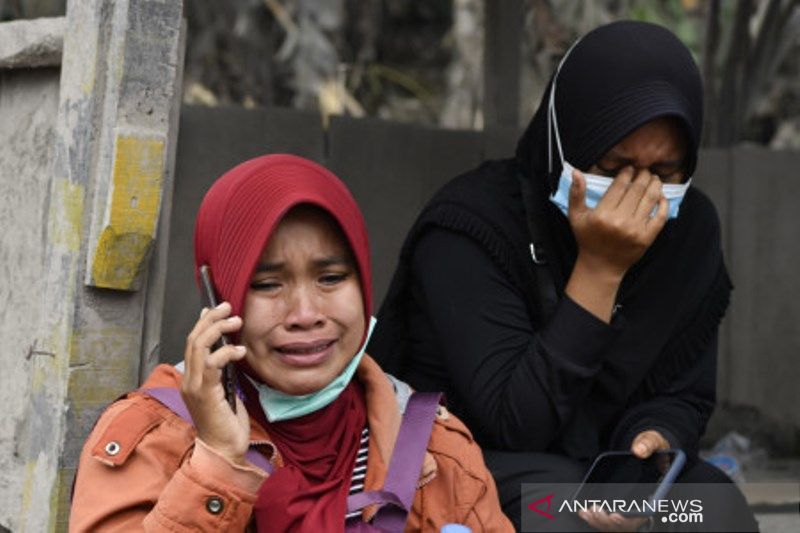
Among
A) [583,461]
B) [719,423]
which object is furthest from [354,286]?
[719,423]

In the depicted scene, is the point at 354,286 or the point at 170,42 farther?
the point at 170,42

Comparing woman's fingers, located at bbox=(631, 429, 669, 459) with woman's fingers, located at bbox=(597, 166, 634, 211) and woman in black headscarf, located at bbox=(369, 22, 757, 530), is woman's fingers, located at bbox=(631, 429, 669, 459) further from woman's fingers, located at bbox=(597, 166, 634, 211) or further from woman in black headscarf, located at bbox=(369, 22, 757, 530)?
woman's fingers, located at bbox=(597, 166, 634, 211)

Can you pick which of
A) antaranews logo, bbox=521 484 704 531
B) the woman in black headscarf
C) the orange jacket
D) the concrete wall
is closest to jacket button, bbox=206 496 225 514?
the orange jacket

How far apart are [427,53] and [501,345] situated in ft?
37.6

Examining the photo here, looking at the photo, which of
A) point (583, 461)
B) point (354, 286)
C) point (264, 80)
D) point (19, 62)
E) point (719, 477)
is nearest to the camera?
point (354, 286)

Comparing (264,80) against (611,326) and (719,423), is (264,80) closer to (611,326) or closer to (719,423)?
(719,423)

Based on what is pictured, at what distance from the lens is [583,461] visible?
3.11m

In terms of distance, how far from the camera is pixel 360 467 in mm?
2709

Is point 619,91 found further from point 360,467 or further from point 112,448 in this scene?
point 112,448

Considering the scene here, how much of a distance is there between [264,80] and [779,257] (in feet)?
17.2

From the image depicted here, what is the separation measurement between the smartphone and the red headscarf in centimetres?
46

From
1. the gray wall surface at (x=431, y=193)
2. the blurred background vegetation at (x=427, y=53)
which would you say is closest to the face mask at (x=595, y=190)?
the gray wall surface at (x=431, y=193)

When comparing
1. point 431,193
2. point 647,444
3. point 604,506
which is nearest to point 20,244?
point 647,444

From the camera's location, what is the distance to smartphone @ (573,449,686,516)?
225 centimetres
